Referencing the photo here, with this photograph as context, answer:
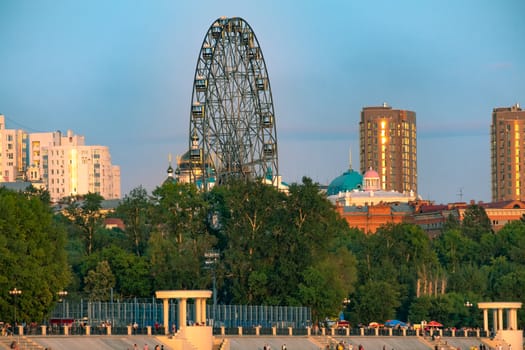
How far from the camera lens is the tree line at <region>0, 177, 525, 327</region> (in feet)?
440

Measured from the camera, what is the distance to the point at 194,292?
4670 inches

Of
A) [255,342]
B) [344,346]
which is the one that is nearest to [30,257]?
[255,342]

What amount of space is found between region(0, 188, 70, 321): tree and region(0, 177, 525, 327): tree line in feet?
0.45

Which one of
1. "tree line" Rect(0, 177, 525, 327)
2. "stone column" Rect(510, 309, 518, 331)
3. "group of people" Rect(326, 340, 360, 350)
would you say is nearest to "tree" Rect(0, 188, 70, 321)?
"tree line" Rect(0, 177, 525, 327)

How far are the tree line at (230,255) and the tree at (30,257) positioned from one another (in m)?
0.14

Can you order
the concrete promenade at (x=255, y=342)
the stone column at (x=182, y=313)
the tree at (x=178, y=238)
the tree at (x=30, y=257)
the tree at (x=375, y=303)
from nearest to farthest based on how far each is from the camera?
1. the concrete promenade at (x=255, y=342)
2. the stone column at (x=182, y=313)
3. the tree at (x=30, y=257)
4. the tree at (x=178, y=238)
5. the tree at (x=375, y=303)

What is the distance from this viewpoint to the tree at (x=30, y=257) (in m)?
123

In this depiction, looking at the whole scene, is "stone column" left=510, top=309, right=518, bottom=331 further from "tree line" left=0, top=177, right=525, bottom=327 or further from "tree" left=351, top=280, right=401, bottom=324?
"tree" left=351, top=280, right=401, bottom=324

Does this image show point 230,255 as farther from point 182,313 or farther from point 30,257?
point 182,313

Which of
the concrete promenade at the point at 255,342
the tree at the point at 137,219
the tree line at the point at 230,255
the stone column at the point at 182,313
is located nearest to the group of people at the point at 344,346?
the concrete promenade at the point at 255,342

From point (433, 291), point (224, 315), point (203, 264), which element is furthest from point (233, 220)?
point (433, 291)

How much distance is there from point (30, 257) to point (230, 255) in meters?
27.5

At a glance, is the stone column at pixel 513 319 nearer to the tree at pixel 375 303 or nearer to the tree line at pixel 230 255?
the tree line at pixel 230 255

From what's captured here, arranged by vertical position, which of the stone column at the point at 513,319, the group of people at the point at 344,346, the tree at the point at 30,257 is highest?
the tree at the point at 30,257
